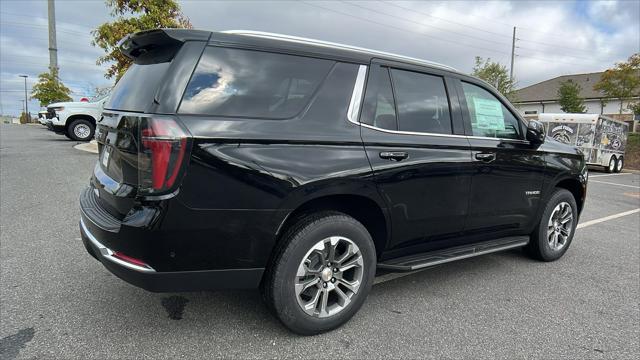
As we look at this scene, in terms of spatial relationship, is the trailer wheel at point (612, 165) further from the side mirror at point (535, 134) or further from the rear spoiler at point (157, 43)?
the rear spoiler at point (157, 43)

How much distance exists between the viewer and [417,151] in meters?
2.88

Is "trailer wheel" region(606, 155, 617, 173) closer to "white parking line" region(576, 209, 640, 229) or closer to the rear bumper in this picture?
"white parking line" region(576, 209, 640, 229)

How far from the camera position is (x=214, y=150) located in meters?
2.11

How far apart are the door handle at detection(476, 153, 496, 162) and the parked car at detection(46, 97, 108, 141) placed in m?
12.8

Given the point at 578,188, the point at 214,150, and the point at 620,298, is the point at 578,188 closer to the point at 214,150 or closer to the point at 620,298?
the point at 620,298

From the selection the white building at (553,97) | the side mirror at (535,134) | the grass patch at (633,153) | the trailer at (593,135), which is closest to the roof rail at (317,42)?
the side mirror at (535,134)

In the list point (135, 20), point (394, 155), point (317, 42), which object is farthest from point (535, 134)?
point (135, 20)

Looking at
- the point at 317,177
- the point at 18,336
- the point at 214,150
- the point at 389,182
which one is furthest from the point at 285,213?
the point at 18,336

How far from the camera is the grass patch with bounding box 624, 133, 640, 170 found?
21720 millimetres

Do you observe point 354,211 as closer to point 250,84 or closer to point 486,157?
point 250,84

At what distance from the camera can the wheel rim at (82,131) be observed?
13.5m

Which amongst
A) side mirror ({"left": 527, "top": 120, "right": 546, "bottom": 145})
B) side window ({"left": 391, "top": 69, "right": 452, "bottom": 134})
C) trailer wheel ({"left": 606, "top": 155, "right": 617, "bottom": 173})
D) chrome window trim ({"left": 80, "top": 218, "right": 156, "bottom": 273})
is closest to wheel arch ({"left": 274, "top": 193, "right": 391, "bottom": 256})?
side window ({"left": 391, "top": 69, "right": 452, "bottom": 134})

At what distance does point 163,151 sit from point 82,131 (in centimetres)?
1387

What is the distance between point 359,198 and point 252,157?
2.73 feet
